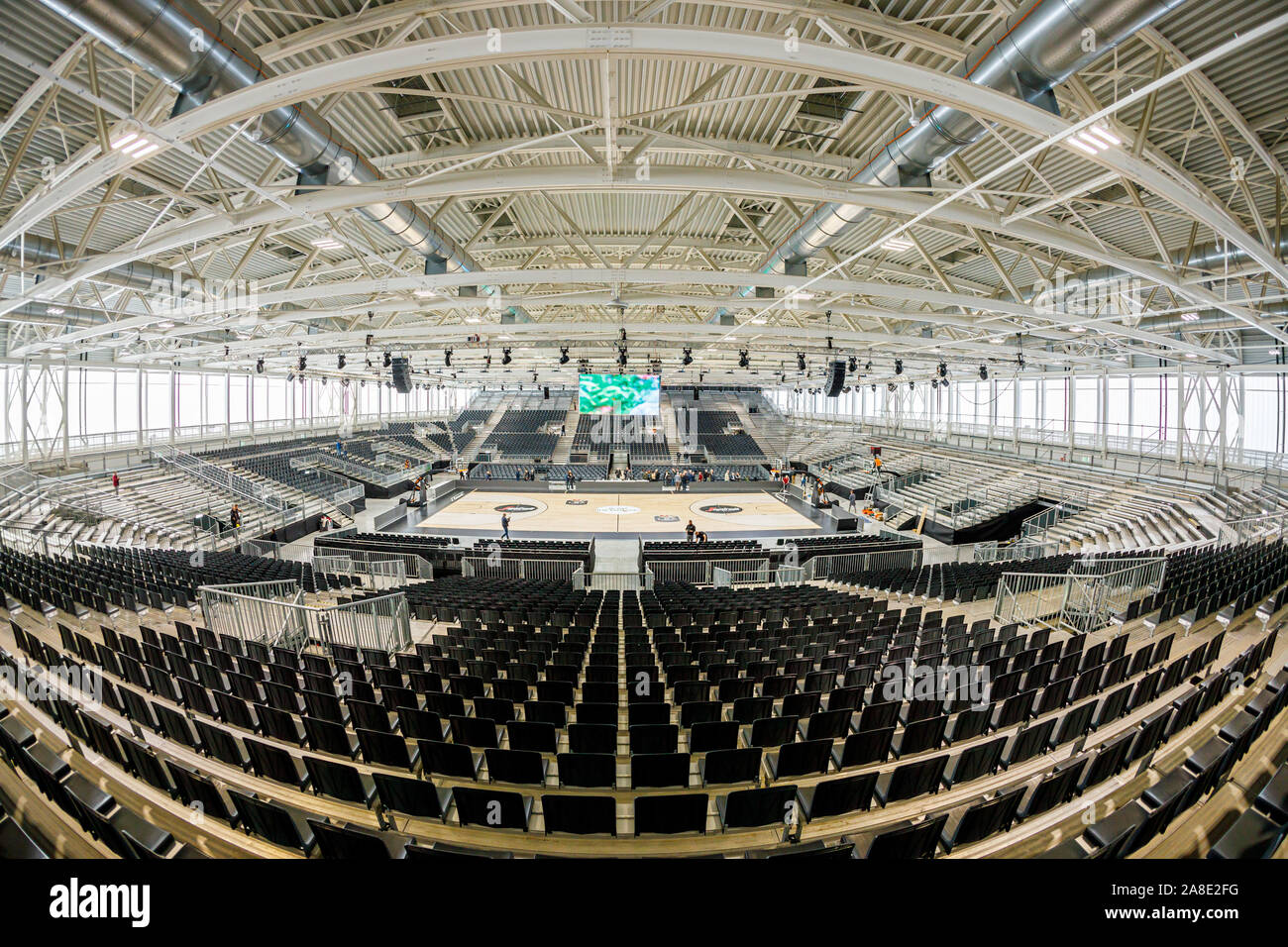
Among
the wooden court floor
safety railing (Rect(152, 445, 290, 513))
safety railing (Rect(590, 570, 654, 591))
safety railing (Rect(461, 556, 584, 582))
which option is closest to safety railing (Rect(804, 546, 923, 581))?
safety railing (Rect(590, 570, 654, 591))

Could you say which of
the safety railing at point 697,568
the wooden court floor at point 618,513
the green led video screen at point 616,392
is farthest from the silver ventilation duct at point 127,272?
the green led video screen at point 616,392

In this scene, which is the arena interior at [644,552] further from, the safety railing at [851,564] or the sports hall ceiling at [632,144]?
the safety railing at [851,564]

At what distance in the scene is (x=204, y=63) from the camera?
505cm

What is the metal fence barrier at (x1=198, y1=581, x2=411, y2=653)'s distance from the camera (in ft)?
27.9

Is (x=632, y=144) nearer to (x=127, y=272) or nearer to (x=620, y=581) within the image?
(x=620, y=581)

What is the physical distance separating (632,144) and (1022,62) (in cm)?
551

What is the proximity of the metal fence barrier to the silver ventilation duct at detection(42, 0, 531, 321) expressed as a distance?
22.1ft

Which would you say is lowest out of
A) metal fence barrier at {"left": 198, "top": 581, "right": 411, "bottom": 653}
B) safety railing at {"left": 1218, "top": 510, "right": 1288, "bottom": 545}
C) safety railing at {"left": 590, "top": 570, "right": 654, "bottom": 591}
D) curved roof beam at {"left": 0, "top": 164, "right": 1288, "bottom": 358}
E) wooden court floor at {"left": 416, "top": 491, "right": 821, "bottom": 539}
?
safety railing at {"left": 590, "top": 570, "right": 654, "bottom": 591}

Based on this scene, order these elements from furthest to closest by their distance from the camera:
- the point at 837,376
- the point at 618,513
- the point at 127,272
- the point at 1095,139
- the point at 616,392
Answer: the point at 618,513 < the point at 616,392 < the point at 837,376 < the point at 127,272 < the point at 1095,139

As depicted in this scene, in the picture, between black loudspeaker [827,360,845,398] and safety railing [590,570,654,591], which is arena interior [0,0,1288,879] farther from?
black loudspeaker [827,360,845,398]

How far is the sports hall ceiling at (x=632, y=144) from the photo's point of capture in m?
5.27

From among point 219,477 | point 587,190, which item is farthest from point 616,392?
point 587,190
